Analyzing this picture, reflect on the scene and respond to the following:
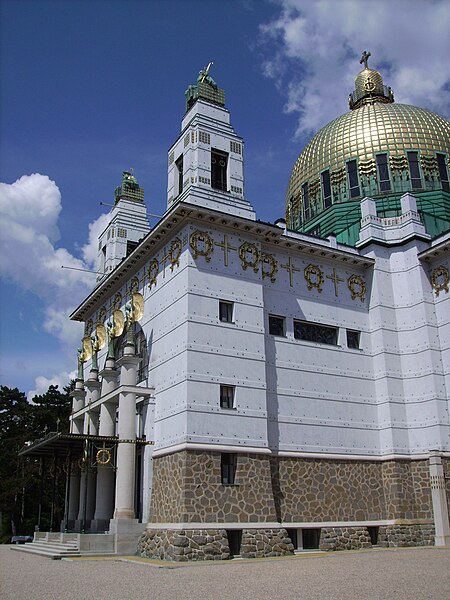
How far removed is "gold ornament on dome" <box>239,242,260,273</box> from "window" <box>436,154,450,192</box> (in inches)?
521

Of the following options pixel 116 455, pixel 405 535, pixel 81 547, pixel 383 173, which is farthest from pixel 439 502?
pixel 383 173

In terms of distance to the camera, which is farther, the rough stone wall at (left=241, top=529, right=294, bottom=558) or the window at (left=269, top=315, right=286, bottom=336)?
the window at (left=269, top=315, right=286, bottom=336)

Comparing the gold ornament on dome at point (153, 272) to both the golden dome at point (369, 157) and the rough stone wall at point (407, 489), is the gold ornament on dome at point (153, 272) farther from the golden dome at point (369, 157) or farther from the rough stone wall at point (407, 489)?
the rough stone wall at point (407, 489)


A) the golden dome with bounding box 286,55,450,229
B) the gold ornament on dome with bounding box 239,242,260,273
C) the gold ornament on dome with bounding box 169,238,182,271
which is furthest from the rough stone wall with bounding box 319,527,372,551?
the golden dome with bounding box 286,55,450,229

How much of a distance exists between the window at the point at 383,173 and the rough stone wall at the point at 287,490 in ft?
46.6

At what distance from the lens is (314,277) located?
86.5ft

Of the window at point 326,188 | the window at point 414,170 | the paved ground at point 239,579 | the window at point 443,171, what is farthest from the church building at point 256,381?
the window at point 326,188

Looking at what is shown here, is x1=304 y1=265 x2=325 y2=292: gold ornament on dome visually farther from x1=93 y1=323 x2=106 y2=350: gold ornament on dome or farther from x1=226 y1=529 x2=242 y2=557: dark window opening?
x1=226 y1=529 x2=242 y2=557: dark window opening

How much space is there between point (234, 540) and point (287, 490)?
2995mm

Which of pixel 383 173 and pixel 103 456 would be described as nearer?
pixel 103 456

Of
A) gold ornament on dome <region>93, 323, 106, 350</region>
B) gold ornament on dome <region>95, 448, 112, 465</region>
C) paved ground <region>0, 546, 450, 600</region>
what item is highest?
gold ornament on dome <region>93, 323, 106, 350</region>

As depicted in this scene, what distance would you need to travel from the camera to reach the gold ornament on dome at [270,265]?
24959 millimetres

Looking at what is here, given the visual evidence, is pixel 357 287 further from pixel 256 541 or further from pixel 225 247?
pixel 256 541

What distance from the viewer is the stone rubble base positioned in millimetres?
18948
